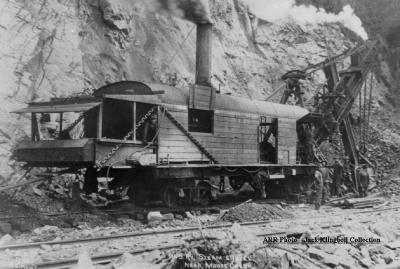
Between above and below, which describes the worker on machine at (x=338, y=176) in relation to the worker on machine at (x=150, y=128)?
below

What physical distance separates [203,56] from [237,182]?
169 inches

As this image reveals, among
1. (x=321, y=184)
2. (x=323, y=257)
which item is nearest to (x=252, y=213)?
(x=321, y=184)

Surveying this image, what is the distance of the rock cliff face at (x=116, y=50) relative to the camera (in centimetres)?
1504

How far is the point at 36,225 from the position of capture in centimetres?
927

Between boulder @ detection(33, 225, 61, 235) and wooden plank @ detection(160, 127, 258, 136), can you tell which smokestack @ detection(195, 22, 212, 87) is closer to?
wooden plank @ detection(160, 127, 258, 136)

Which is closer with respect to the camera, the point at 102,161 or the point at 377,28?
the point at 102,161

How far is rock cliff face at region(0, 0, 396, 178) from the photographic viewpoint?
15.0 meters

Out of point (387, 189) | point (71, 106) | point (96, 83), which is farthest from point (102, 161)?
point (387, 189)

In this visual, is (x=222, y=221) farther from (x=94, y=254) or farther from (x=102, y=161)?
(x=94, y=254)

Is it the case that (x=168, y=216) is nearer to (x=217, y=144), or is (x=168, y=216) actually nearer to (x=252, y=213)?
(x=252, y=213)

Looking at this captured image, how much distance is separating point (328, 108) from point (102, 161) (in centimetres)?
1101

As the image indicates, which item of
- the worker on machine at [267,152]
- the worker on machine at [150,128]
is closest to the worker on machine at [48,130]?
the worker on machine at [150,128]

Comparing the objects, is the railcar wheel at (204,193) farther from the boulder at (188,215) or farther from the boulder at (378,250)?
the boulder at (378,250)

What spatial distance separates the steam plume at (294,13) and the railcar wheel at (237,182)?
16.4m
